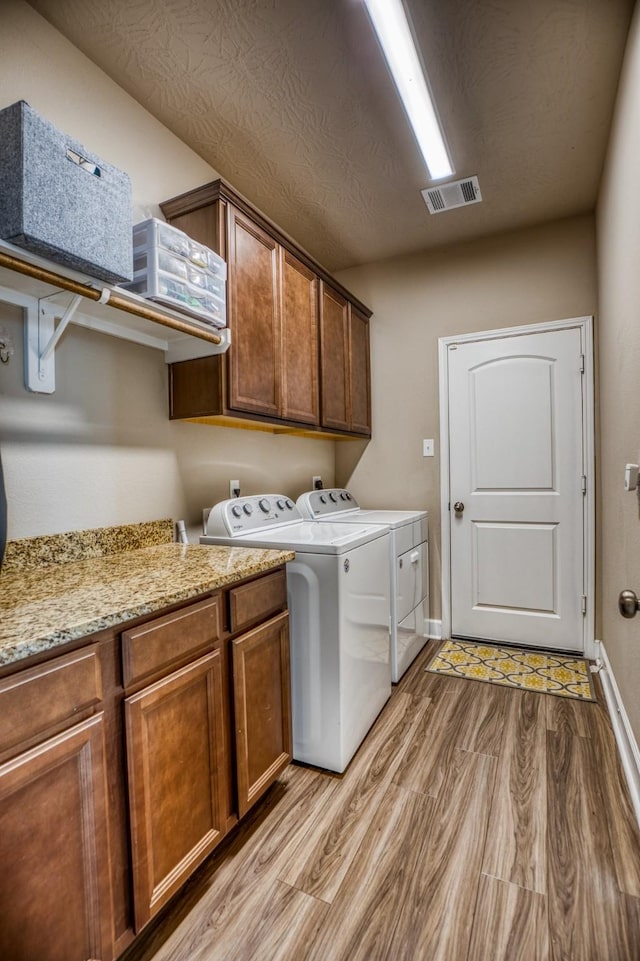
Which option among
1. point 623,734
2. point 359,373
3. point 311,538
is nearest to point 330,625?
point 311,538

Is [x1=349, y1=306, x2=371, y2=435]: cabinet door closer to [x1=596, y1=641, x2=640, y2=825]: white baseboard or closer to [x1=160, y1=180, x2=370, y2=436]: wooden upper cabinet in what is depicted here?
[x1=160, y1=180, x2=370, y2=436]: wooden upper cabinet

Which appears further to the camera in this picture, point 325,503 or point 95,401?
point 325,503

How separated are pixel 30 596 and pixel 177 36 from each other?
189 centimetres

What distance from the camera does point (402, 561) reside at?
8.16 ft

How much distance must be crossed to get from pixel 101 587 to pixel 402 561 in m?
1.69

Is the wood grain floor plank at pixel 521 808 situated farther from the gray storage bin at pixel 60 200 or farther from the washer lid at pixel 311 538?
the gray storage bin at pixel 60 200

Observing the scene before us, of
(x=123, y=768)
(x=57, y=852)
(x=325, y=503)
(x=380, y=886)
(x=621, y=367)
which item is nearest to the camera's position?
(x=57, y=852)

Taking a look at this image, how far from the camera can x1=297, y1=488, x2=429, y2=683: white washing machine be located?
239cm

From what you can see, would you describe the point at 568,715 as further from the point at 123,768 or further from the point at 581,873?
the point at 123,768

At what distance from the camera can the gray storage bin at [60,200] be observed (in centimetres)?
107

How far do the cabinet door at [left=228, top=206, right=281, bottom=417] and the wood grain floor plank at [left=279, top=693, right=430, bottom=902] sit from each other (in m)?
1.52

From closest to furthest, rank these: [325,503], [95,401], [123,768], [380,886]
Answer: [123,768] < [380,886] < [95,401] < [325,503]

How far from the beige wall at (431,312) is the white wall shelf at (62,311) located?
1.77m

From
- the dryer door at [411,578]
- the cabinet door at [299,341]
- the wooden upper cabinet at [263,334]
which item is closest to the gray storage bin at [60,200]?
the wooden upper cabinet at [263,334]
